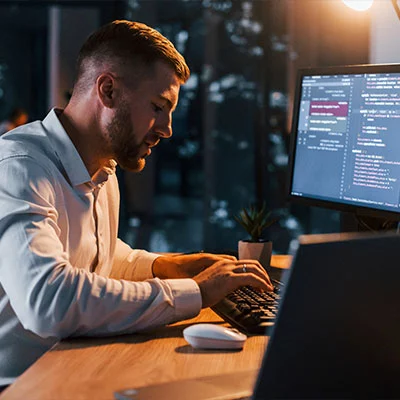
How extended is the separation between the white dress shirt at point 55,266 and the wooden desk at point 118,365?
0.14 feet

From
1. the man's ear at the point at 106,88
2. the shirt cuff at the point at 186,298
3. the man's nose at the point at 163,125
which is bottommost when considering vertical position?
the shirt cuff at the point at 186,298

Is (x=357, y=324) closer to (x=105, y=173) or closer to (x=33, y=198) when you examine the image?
(x=33, y=198)

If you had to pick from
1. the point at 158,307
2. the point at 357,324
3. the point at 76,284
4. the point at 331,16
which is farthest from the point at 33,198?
the point at 331,16

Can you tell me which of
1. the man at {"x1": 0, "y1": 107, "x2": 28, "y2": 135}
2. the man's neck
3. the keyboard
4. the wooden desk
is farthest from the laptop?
the man at {"x1": 0, "y1": 107, "x2": 28, "y2": 135}

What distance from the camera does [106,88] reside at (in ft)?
5.39

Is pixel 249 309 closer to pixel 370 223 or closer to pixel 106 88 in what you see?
pixel 106 88

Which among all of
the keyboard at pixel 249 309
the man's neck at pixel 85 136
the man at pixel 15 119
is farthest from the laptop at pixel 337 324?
the man at pixel 15 119

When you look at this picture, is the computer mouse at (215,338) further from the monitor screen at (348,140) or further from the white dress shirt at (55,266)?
the monitor screen at (348,140)

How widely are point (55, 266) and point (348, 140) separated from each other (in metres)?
0.93

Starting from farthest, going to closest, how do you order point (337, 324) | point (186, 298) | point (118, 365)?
point (186, 298), point (118, 365), point (337, 324)

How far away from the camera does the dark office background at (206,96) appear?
19.8 ft

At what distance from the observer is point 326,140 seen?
2029mm

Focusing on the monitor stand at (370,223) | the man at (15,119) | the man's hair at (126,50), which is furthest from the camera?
the man at (15,119)

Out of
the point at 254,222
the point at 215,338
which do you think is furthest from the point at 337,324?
the point at 254,222
